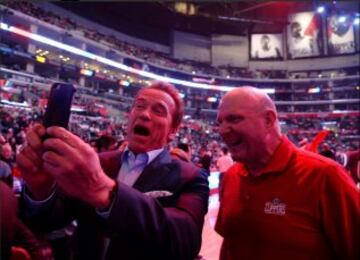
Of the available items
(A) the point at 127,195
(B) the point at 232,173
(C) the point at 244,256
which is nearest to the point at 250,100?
(B) the point at 232,173

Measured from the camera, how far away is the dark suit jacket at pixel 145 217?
0.83m

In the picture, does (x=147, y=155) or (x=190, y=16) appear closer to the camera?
(x=147, y=155)

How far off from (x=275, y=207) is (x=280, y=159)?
0.80ft

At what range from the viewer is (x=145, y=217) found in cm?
85

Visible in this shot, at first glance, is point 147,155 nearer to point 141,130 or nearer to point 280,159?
point 141,130

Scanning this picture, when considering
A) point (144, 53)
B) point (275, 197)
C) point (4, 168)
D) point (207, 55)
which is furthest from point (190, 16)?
point (275, 197)

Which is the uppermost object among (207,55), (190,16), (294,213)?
(190,16)

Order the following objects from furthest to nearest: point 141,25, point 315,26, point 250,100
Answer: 1. point 315,26
2. point 141,25
3. point 250,100

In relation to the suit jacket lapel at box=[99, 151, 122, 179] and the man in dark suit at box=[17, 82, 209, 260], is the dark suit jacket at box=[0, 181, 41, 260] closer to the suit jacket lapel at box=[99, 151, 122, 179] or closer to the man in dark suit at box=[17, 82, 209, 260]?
the man in dark suit at box=[17, 82, 209, 260]

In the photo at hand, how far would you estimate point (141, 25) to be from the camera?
40.2 meters

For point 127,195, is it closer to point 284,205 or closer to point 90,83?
point 284,205

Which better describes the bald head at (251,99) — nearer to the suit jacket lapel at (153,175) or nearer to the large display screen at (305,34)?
the suit jacket lapel at (153,175)

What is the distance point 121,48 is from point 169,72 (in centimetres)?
727

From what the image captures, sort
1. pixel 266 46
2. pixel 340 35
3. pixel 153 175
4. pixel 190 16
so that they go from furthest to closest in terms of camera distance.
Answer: pixel 266 46 → pixel 340 35 → pixel 190 16 → pixel 153 175
